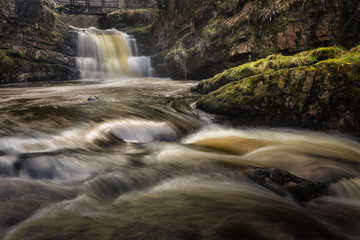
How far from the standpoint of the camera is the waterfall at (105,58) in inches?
610

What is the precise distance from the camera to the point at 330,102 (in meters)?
4.07

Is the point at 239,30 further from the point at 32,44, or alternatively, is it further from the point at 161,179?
the point at 32,44

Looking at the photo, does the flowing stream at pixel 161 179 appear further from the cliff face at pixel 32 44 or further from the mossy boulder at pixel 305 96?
the cliff face at pixel 32 44

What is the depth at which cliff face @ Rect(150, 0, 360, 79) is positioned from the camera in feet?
23.7

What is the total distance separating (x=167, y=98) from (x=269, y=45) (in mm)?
4341

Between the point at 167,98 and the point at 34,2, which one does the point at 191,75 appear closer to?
the point at 167,98

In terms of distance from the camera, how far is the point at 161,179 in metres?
2.92

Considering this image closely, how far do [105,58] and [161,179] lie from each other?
14894 mm

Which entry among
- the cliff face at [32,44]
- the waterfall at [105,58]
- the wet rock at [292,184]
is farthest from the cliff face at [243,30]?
the cliff face at [32,44]

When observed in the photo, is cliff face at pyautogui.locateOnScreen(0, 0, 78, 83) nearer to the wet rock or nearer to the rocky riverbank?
the rocky riverbank

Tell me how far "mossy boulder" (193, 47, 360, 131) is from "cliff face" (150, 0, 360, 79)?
8.40 ft

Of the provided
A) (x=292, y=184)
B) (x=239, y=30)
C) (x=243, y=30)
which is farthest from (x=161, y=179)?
(x=239, y=30)

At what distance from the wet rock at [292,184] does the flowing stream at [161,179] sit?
38mm

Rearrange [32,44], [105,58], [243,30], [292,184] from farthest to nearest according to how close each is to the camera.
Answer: [105,58] → [32,44] → [243,30] → [292,184]
